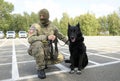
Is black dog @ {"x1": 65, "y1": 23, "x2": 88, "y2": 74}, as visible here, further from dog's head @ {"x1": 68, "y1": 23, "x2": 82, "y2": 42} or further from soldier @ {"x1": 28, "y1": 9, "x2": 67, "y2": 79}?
soldier @ {"x1": 28, "y1": 9, "x2": 67, "y2": 79}

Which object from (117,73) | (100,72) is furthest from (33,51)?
(117,73)

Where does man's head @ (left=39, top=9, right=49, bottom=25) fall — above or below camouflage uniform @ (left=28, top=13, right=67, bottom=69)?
above

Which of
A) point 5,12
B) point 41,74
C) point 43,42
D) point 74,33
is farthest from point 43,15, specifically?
point 5,12

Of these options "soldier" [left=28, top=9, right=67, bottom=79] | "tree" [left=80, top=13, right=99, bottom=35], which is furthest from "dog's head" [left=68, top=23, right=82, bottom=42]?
"tree" [left=80, top=13, right=99, bottom=35]

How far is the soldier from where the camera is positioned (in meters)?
4.54

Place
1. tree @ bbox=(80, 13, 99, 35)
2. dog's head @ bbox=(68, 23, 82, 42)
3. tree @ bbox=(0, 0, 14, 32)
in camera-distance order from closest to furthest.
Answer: dog's head @ bbox=(68, 23, 82, 42) → tree @ bbox=(80, 13, 99, 35) → tree @ bbox=(0, 0, 14, 32)

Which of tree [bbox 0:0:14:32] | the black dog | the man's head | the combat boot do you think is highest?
tree [bbox 0:0:14:32]

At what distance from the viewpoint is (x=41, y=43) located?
4570 millimetres

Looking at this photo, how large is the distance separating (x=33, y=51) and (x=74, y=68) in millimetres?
1183

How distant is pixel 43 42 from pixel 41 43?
0.60 feet

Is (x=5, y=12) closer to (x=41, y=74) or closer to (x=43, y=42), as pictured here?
(x=43, y=42)

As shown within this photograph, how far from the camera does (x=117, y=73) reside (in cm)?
487

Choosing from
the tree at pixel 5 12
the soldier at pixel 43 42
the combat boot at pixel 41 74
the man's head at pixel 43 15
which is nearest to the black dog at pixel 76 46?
the soldier at pixel 43 42

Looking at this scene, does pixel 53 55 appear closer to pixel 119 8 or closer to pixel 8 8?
pixel 119 8
